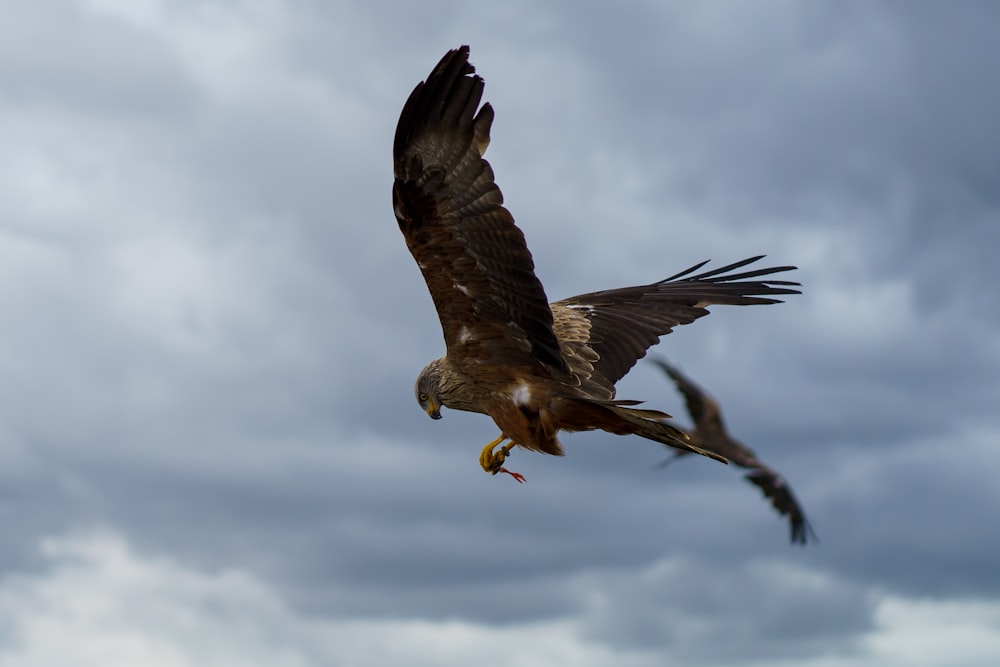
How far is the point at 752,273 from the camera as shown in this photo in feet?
39.2

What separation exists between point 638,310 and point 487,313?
2.95 meters

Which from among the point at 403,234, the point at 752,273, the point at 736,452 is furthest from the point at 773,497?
the point at 403,234

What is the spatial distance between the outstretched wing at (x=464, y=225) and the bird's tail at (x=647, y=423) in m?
0.62

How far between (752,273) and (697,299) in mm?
638

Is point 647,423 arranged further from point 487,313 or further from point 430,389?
point 430,389

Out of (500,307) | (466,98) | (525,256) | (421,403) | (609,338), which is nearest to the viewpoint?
(466,98)

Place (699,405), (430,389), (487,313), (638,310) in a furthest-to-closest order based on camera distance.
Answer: (699,405) < (638,310) < (430,389) < (487,313)

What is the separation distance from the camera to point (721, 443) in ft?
82.3

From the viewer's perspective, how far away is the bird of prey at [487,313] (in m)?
8.15

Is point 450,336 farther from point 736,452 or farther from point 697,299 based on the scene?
point 736,452

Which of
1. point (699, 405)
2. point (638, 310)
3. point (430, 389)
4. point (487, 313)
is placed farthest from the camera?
point (699, 405)

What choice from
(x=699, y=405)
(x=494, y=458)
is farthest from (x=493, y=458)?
(x=699, y=405)

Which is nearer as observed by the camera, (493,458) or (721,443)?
(493,458)

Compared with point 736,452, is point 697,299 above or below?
below
